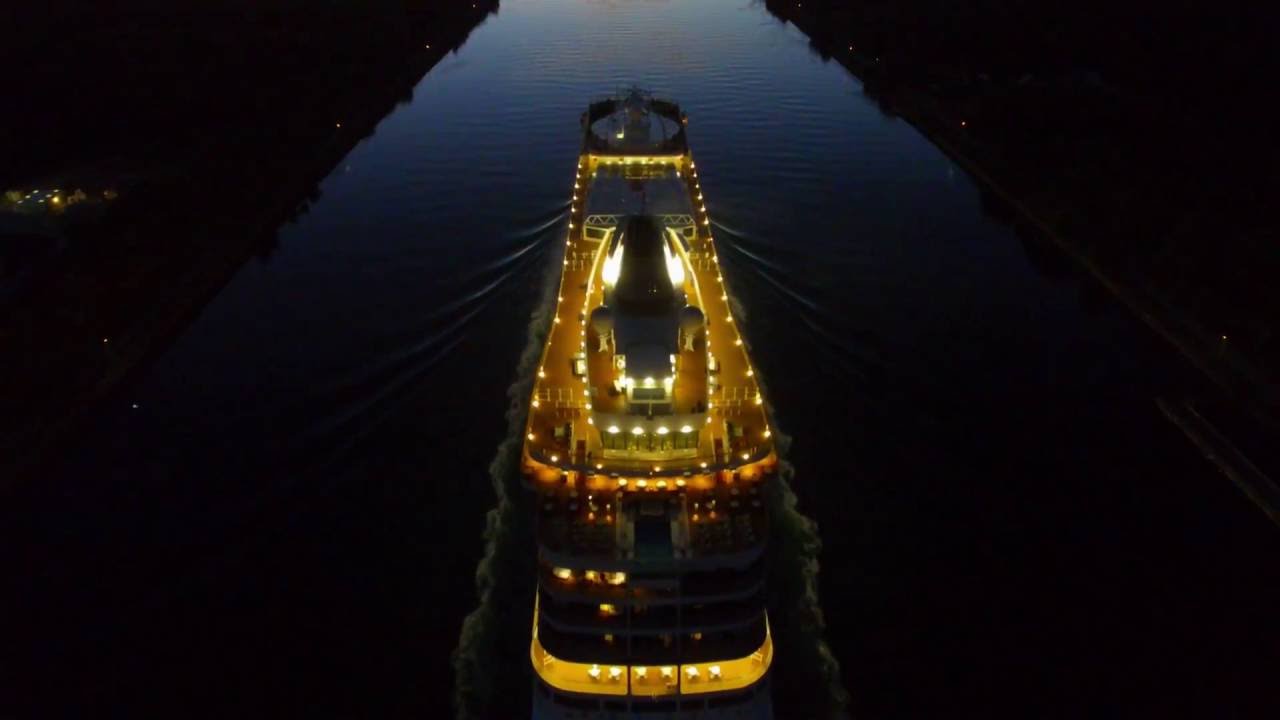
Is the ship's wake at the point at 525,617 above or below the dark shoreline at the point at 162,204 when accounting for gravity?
below

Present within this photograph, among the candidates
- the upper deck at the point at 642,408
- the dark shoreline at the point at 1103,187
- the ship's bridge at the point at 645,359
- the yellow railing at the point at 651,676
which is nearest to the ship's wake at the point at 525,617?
the yellow railing at the point at 651,676

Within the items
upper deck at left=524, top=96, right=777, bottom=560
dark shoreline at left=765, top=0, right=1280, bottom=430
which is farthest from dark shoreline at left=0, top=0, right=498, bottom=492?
dark shoreline at left=765, top=0, right=1280, bottom=430

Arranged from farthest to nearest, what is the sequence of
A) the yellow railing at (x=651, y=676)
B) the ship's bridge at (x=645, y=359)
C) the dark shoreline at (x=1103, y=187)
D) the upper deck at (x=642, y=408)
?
1. the dark shoreline at (x=1103, y=187)
2. the ship's bridge at (x=645, y=359)
3. the upper deck at (x=642, y=408)
4. the yellow railing at (x=651, y=676)

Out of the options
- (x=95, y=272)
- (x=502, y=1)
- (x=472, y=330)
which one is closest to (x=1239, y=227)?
(x=472, y=330)

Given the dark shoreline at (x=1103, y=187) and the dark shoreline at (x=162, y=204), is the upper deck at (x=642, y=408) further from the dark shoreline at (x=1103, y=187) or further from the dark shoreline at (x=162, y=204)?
the dark shoreline at (x=1103, y=187)

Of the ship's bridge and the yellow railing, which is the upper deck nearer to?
the ship's bridge

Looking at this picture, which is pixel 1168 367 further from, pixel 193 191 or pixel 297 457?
pixel 193 191
